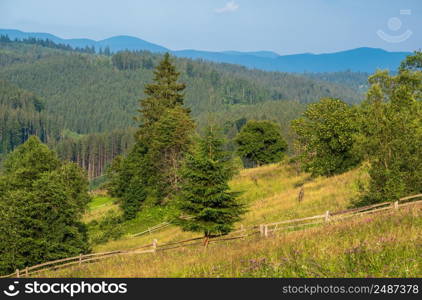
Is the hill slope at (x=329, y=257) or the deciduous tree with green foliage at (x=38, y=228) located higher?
the hill slope at (x=329, y=257)

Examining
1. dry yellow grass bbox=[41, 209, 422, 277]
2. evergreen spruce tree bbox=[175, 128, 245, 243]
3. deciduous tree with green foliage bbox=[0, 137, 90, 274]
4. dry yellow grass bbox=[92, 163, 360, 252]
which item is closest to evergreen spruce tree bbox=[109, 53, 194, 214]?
dry yellow grass bbox=[92, 163, 360, 252]

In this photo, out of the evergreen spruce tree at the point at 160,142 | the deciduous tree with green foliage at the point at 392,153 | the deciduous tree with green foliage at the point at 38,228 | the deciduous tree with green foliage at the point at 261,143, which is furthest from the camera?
the deciduous tree with green foliage at the point at 261,143

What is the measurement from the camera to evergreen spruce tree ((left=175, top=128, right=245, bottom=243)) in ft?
65.8

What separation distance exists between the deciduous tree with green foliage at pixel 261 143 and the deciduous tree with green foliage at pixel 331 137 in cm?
3759

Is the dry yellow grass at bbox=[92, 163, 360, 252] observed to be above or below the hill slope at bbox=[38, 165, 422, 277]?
below

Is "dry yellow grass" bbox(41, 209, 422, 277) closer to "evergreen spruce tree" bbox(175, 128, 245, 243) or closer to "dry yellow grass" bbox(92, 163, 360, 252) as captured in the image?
"evergreen spruce tree" bbox(175, 128, 245, 243)

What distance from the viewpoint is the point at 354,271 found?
28.3 feet

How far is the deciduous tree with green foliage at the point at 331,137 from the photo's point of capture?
35.9 m

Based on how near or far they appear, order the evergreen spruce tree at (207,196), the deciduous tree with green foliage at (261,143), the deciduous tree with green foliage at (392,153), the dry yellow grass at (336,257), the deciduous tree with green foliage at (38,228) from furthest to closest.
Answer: the deciduous tree with green foliage at (261,143) → the deciduous tree with green foliage at (38,228) → the deciduous tree with green foliage at (392,153) → the evergreen spruce tree at (207,196) → the dry yellow grass at (336,257)

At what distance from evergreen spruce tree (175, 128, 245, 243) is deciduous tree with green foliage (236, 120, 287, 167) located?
189 ft

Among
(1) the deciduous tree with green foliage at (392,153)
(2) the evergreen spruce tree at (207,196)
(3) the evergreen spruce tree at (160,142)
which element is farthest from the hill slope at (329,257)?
(3) the evergreen spruce tree at (160,142)

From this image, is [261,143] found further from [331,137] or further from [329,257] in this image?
[329,257]

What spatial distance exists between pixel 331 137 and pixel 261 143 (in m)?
41.4

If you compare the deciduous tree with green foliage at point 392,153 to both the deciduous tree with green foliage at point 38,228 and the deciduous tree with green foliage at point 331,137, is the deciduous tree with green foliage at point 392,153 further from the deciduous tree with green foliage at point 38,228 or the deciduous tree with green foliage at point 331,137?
the deciduous tree with green foliage at point 38,228
